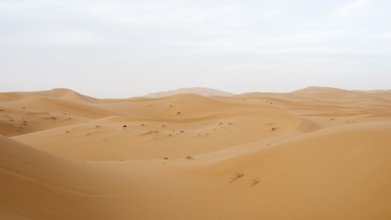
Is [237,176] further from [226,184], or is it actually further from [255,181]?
[255,181]

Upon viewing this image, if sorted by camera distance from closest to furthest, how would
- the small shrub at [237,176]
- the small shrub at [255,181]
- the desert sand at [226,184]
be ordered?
the desert sand at [226,184], the small shrub at [255,181], the small shrub at [237,176]

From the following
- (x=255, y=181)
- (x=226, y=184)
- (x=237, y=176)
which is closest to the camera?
(x=255, y=181)

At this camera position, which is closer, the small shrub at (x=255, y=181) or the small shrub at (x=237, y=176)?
the small shrub at (x=255, y=181)

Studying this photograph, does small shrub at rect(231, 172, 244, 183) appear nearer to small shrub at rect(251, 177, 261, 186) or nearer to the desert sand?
the desert sand

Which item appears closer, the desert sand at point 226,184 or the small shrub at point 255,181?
the desert sand at point 226,184

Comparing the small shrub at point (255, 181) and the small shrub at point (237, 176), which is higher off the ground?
the small shrub at point (255, 181)

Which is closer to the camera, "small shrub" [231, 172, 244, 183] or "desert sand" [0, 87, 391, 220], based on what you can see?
"desert sand" [0, 87, 391, 220]

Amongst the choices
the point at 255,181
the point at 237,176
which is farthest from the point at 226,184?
the point at 255,181

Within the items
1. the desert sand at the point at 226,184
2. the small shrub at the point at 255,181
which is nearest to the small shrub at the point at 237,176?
the desert sand at the point at 226,184

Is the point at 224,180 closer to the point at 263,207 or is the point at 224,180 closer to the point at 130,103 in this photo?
the point at 263,207

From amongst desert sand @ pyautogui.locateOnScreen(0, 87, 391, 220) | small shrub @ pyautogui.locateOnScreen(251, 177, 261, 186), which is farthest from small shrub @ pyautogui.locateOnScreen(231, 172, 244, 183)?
small shrub @ pyautogui.locateOnScreen(251, 177, 261, 186)

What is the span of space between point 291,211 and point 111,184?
3.06 metres

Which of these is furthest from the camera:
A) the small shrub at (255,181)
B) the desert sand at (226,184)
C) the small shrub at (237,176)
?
the small shrub at (237,176)

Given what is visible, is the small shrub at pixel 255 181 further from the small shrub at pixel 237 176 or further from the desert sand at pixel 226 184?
the small shrub at pixel 237 176
